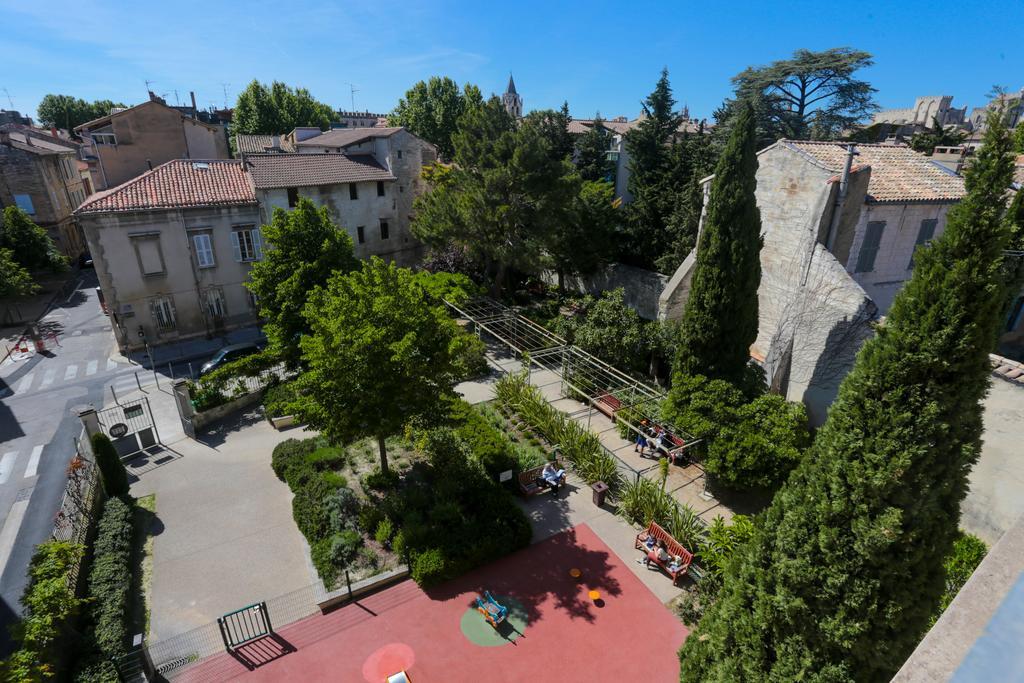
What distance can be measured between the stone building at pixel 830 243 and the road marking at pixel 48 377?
3220cm

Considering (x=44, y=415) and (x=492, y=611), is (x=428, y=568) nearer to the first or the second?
(x=492, y=611)

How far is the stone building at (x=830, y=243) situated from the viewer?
18031 millimetres

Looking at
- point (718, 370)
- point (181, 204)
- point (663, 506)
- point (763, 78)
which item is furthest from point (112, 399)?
point (763, 78)

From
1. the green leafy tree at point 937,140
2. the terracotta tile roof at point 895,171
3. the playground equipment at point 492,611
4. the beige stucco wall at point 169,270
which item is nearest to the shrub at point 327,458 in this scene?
the playground equipment at point 492,611

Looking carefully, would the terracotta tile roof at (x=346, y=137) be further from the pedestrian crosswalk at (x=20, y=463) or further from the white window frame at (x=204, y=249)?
the pedestrian crosswalk at (x=20, y=463)

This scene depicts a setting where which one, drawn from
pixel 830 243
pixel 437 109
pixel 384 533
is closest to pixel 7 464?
pixel 384 533

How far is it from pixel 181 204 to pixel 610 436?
2450 centimetres

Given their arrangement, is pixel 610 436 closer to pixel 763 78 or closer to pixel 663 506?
pixel 663 506

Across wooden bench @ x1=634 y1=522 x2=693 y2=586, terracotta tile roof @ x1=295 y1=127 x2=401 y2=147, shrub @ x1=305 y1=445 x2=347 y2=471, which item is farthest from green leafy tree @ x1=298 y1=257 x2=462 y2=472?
terracotta tile roof @ x1=295 y1=127 x2=401 y2=147

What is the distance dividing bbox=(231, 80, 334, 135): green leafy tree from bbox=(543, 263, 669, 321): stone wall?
49397 mm

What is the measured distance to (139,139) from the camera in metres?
34.8

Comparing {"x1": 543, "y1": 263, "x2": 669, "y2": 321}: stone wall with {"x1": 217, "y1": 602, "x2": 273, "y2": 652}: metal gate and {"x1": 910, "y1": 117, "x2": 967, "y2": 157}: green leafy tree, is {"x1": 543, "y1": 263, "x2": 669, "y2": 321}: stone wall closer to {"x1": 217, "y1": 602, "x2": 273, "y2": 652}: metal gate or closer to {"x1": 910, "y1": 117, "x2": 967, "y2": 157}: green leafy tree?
{"x1": 217, "y1": 602, "x2": 273, "y2": 652}: metal gate

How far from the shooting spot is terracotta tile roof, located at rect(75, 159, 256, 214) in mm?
25672

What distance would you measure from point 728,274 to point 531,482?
31.4ft
